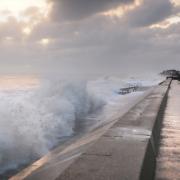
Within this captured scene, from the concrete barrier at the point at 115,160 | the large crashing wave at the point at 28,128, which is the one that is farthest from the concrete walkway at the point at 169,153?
the large crashing wave at the point at 28,128

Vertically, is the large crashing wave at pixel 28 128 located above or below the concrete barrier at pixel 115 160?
below

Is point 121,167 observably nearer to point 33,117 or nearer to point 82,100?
point 33,117

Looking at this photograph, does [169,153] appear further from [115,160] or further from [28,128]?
[28,128]

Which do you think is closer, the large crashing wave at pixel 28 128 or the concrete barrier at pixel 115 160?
the concrete barrier at pixel 115 160

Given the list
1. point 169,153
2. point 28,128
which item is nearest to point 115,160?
point 169,153

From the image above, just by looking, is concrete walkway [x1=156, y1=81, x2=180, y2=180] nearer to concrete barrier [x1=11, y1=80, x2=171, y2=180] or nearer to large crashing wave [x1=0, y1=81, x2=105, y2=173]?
concrete barrier [x1=11, y1=80, x2=171, y2=180]

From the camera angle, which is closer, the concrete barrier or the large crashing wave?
the concrete barrier

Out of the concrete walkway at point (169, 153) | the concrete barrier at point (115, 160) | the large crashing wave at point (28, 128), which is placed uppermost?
the concrete barrier at point (115, 160)

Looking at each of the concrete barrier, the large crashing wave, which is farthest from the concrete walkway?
the large crashing wave

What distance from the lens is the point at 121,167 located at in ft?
9.20

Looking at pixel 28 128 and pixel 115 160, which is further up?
pixel 115 160

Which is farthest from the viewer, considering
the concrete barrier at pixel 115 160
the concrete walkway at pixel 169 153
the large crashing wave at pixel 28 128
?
the large crashing wave at pixel 28 128

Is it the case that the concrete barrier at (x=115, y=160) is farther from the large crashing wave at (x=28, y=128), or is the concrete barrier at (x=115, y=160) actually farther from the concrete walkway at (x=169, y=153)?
the large crashing wave at (x=28, y=128)

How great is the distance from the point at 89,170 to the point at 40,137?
935cm
